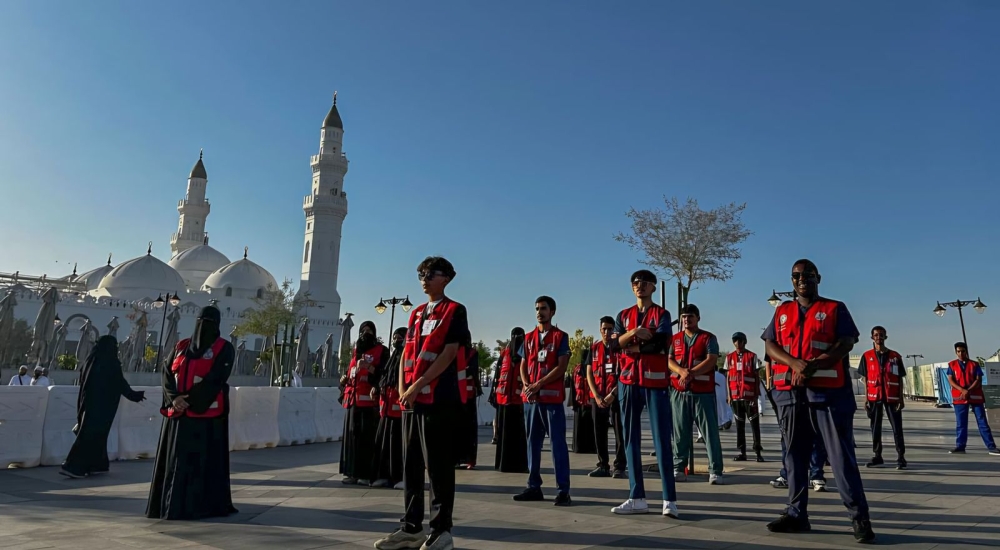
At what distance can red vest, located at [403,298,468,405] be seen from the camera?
15.1ft

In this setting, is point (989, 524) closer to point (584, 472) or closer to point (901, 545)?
point (901, 545)

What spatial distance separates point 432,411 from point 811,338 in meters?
2.81

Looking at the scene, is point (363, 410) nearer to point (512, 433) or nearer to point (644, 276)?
point (512, 433)

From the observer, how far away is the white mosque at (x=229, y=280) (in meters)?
70.1

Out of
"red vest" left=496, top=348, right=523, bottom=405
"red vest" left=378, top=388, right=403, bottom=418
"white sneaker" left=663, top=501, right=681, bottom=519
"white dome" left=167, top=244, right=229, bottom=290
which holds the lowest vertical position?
"white sneaker" left=663, top=501, right=681, bottom=519

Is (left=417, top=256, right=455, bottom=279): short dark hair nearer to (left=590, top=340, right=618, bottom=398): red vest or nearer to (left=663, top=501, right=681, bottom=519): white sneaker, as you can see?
(left=663, top=501, right=681, bottom=519): white sneaker

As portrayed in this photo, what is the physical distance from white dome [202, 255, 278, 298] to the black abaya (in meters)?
71.4

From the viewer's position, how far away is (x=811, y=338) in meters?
4.96

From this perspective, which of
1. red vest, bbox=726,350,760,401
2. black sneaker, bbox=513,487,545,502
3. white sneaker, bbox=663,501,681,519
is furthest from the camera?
red vest, bbox=726,350,760,401

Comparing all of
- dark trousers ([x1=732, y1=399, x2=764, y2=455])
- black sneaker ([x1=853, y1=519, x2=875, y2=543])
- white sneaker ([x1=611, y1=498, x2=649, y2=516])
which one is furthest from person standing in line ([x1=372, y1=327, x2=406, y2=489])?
dark trousers ([x1=732, y1=399, x2=764, y2=455])

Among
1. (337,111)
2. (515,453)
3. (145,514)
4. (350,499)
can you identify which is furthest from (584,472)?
(337,111)

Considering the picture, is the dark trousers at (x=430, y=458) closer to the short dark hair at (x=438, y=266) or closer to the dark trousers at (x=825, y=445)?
the short dark hair at (x=438, y=266)

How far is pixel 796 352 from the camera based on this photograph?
504 centimetres

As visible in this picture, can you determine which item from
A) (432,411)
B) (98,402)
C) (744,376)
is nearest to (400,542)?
(432,411)
